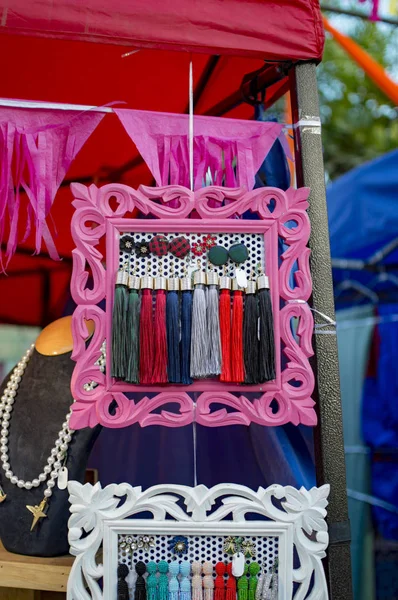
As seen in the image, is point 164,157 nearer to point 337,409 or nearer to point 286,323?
point 286,323

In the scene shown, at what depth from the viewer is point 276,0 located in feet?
4.79

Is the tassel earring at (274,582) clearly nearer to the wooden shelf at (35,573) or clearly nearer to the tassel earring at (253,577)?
the tassel earring at (253,577)

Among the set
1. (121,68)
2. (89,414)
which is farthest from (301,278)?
(121,68)

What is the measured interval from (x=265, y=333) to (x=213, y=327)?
110 mm

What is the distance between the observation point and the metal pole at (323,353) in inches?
54.5

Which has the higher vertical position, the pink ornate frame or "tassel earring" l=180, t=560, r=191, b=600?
the pink ornate frame

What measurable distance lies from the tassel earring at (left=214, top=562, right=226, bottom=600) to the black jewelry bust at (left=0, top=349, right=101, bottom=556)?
17.2 inches

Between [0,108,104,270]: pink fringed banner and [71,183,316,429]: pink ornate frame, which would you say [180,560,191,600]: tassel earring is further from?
[0,108,104,270]: pink fringed banner

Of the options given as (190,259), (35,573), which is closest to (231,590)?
(35,573)

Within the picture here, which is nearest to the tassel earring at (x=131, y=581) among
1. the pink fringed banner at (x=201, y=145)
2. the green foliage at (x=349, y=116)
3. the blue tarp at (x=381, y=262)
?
the pink fringed banner at (x=201, y=145)

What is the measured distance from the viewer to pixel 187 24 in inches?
55.8

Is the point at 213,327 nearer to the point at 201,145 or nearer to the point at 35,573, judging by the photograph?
the point at 201,145

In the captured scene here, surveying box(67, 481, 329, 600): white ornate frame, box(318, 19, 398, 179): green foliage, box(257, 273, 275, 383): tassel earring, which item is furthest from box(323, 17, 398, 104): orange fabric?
box(318, 19, 398, 179): green foliage

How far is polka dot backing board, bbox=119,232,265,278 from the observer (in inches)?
53.6
